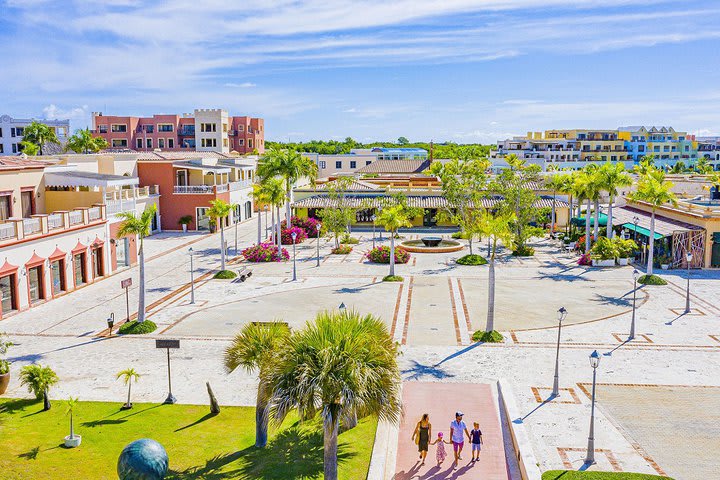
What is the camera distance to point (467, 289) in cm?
3616

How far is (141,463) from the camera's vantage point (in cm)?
1412

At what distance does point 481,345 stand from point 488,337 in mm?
682

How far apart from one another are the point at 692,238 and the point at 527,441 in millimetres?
31446

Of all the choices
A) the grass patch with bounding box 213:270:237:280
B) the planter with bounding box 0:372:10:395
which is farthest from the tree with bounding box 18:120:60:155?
the planter with bounding box 0:372:10:395

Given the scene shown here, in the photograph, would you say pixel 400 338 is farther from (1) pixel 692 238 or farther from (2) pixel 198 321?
(1) pixel 692 238

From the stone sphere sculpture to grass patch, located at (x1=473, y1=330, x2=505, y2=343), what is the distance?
1505cm

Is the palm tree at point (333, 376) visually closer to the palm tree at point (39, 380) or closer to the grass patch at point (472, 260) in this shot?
the palm tree at point (39, 380)

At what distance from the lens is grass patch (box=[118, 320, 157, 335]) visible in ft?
89.4

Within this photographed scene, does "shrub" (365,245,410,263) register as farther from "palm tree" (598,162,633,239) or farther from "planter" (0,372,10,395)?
"planter" (0,372,10,395)

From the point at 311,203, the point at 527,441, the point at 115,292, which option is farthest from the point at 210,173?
the point at 527,441

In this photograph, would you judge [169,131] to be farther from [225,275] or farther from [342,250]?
[225,275]

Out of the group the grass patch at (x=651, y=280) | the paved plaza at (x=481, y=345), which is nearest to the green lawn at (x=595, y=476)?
the paved plaza at (x=481, y=345)

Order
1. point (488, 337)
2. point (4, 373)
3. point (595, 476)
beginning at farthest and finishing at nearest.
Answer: point (488, 337), point (4, 373), point (595, 476)

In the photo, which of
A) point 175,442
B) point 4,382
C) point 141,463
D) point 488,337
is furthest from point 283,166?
point 141,463
